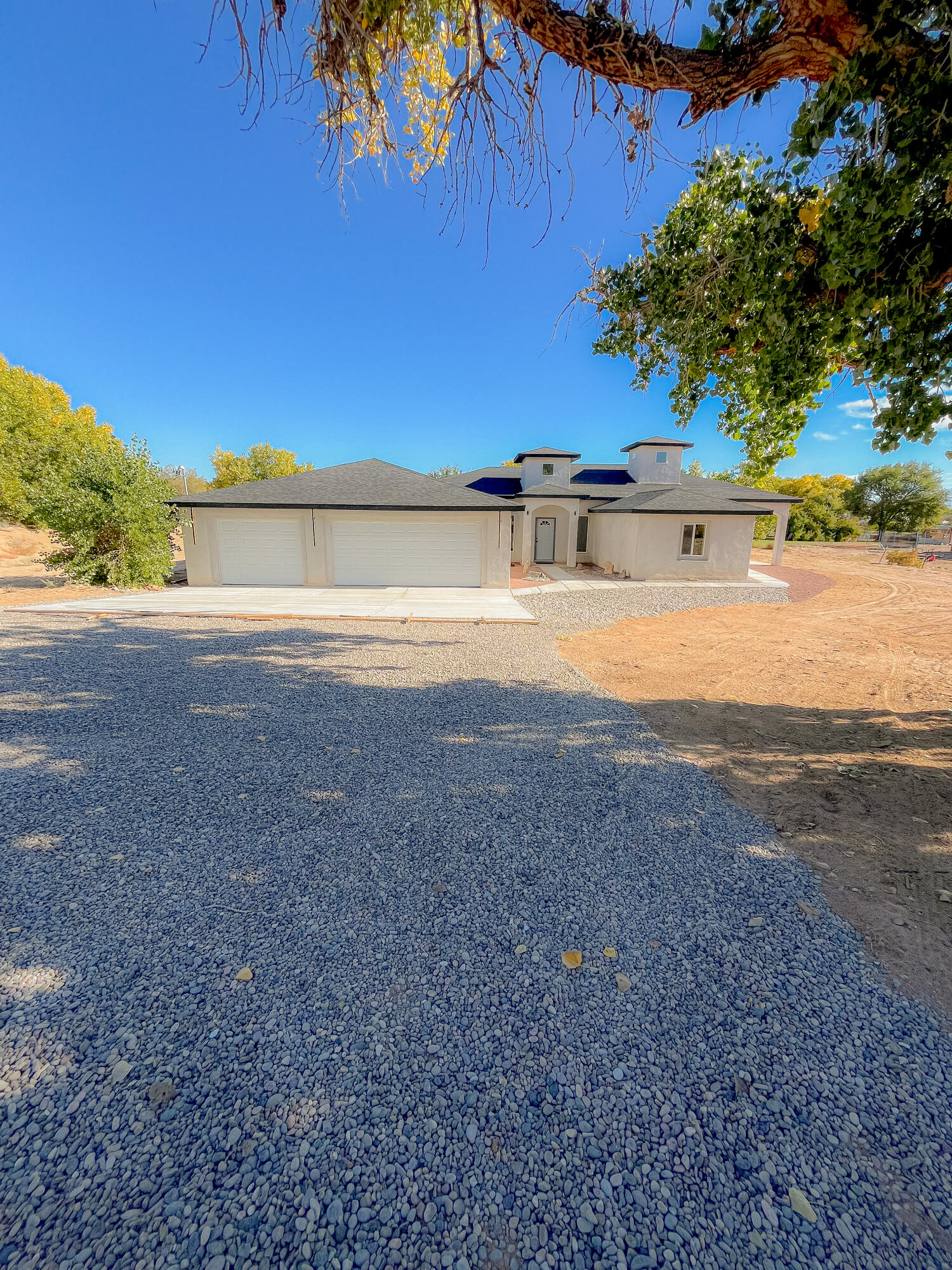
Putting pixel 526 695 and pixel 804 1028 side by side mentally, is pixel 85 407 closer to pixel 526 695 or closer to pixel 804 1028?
pixel 526 695

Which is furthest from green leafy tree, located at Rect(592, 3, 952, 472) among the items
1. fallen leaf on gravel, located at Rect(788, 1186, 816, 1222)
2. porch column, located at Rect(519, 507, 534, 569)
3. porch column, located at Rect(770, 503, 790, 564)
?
porch column, located at Rect(770, 503, 790, 564)

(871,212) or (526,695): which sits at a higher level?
(871,212)

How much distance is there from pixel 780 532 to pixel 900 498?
24.0m

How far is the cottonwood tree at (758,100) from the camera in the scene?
304 centimetres

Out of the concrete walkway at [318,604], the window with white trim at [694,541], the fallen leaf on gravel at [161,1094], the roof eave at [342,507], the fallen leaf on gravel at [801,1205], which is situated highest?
the roof eave at [342,507]

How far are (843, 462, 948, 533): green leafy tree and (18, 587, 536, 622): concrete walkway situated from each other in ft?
127

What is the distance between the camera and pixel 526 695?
249 inches

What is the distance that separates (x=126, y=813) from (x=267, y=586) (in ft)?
41.5

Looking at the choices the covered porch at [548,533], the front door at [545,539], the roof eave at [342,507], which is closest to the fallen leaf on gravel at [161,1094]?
the roof eave at [342,507]

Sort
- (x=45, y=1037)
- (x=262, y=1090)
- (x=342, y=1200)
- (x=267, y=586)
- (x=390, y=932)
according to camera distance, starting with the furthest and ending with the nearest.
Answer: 1. (x=267, y=586)
2. (x=390, y=932)
3. (x=45, y=1037)
4. (x=262, y=1090)
5. (x=342, y=1200)

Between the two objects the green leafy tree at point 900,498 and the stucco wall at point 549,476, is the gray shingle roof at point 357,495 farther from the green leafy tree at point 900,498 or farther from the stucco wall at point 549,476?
the green leafy tree at point 900,498

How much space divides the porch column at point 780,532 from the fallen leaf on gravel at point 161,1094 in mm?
25313

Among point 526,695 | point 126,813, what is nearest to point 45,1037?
point 126,813

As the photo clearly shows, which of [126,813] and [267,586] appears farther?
[267,586]
